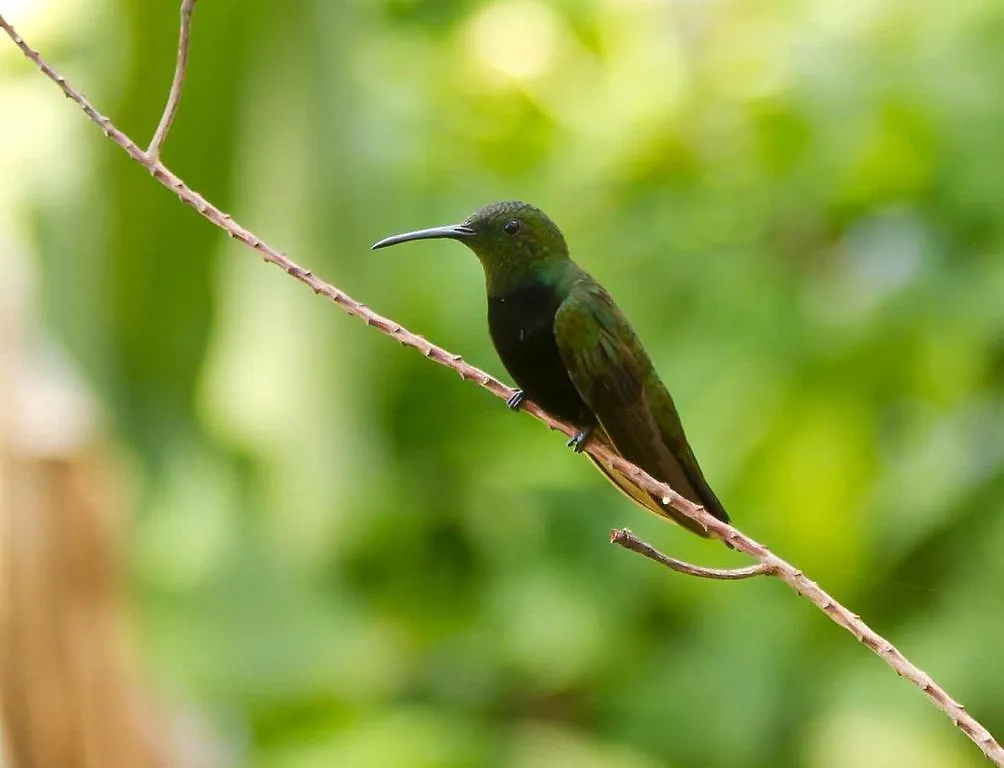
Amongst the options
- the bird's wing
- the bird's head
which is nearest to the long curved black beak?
the bird's head

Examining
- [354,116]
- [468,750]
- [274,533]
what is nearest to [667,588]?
[468,750]

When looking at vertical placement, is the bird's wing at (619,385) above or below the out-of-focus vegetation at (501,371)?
below

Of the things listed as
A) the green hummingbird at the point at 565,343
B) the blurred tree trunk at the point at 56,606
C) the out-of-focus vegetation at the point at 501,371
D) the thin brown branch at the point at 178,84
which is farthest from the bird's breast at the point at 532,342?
the blurred tree trunk at the point at 56,606

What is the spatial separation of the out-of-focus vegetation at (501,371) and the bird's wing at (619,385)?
1.79 meters

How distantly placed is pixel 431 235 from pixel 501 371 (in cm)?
252

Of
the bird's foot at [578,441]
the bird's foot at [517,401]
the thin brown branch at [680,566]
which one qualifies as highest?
the bird's foot at [517,401]

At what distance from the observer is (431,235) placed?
1.08m

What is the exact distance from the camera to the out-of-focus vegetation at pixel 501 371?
3.12 metres

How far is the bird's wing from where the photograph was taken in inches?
42.1

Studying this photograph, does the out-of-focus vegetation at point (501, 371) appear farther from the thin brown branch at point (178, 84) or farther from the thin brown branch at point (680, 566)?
the thin brown branch at point (680, 566)

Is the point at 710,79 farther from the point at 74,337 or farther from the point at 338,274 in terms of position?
the point at 74,337

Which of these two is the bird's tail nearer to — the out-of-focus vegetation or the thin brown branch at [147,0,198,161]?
the thin brown branch at [147,0,198,161]

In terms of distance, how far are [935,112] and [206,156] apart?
1872 millimetres

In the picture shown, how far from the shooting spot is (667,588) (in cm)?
379
